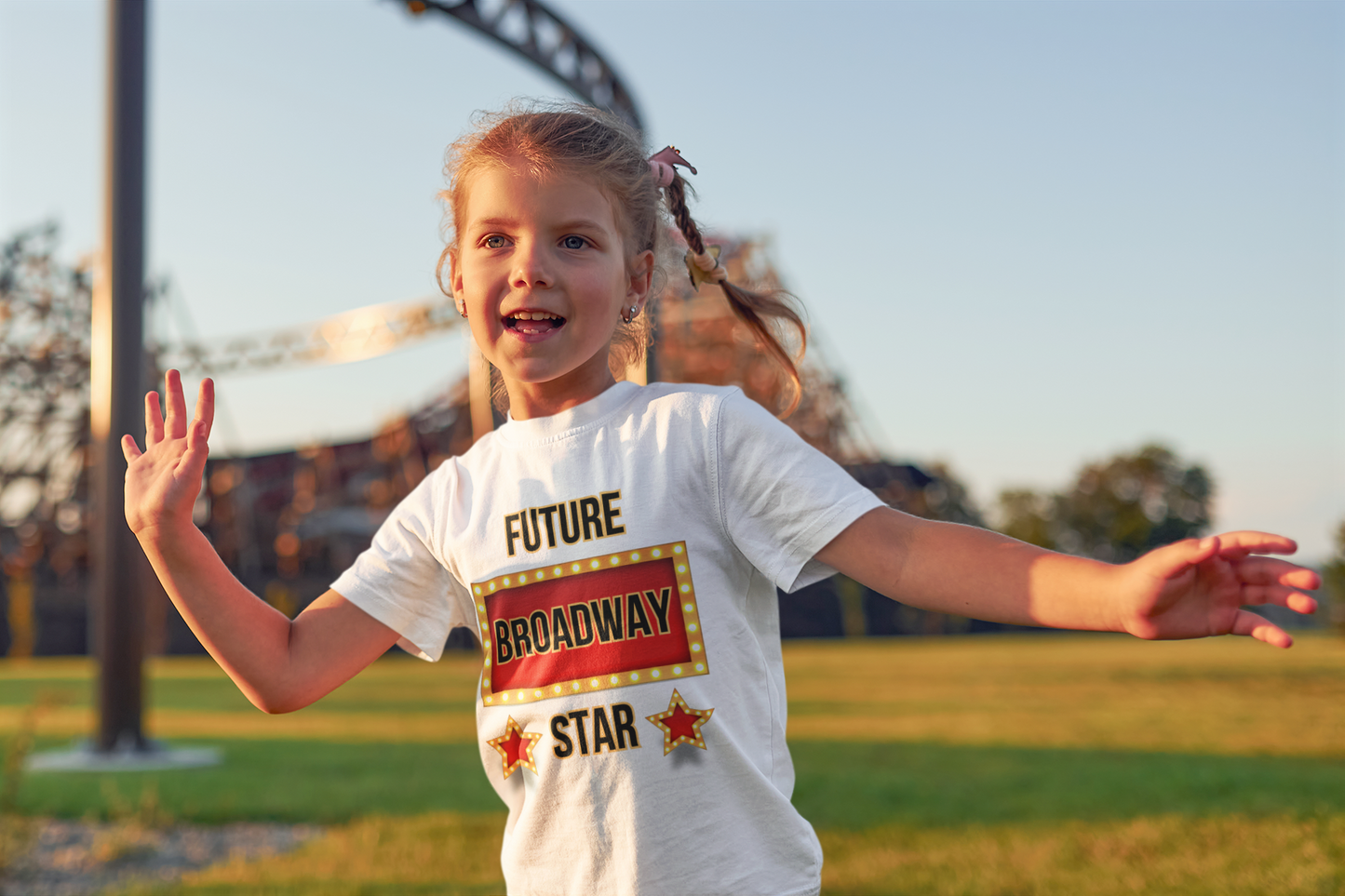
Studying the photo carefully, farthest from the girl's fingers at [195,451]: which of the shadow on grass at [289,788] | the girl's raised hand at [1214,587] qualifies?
the shadow on grass at [289,788]

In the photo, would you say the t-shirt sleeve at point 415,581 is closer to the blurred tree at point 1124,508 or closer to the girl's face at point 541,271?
the girl's face at point 541,271

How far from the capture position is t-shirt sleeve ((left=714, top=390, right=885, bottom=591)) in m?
1.50

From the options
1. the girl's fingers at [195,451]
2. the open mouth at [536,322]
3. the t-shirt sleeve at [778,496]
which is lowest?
the t-shirt sleeve at [778,496]

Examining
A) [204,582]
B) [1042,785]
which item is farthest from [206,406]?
[1042,785]

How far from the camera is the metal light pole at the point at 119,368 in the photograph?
694cm

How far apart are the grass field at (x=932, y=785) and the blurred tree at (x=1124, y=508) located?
10.9m

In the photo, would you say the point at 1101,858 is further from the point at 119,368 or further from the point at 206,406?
the point at 119,368

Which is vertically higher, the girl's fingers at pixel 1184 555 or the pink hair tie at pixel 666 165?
the pink hair tie at pixel 666 165

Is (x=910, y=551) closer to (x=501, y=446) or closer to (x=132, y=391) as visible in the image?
(x=501, y=446)

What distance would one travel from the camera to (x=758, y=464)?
60.6 inches

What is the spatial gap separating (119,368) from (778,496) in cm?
651

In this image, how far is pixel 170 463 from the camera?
1.62 m

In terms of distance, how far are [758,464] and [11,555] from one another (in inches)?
1149

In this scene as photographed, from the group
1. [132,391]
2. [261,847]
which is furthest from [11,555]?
[261,847]
